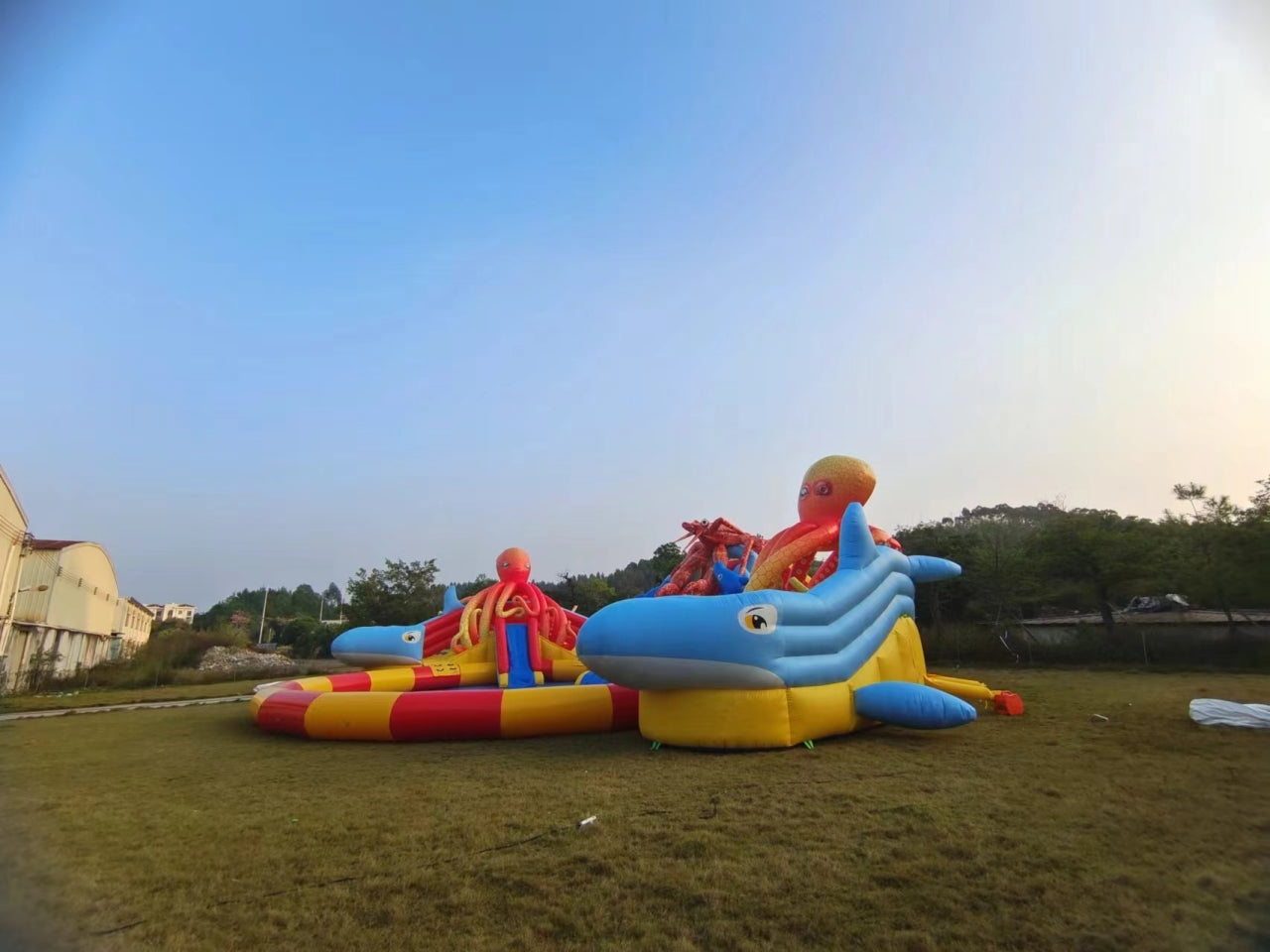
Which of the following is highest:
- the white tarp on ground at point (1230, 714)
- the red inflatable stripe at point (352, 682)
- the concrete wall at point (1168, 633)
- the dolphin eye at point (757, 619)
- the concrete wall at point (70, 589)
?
the concrete wall at point (70, 589)

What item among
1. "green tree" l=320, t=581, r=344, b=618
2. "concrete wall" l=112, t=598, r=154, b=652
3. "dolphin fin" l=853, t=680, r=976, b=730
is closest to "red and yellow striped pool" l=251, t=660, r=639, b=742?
"dolphin fin" l=853, t=680, r=976, b=730

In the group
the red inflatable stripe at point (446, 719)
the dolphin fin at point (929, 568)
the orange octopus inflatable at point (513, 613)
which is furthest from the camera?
the orange octopus inflatable at point (513, 613)

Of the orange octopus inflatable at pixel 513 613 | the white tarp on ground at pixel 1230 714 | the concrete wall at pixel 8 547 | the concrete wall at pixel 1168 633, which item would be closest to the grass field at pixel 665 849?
the white tarp on ground at pixel 1230 714

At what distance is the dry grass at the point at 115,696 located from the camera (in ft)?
39.5

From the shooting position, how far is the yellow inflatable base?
6160 millimetres

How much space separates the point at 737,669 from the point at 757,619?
1.61ft

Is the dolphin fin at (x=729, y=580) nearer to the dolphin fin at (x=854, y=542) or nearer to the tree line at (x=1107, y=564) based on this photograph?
the dolphin fin at (x=854, y=542)

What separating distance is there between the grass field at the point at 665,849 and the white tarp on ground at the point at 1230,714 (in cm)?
73

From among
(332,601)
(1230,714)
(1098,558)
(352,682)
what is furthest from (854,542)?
(332,601)

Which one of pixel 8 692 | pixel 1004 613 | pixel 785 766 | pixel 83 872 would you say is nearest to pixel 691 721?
pixel 785 766

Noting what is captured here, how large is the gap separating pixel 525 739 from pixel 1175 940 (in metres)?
5.92

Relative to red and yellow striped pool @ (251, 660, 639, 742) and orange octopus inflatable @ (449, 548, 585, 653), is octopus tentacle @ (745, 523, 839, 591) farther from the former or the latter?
orange octopus inflatable @ (449, 548, 585, 653)

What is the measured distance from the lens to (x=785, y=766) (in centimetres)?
554

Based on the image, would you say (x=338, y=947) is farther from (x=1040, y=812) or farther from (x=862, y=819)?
(x=1040, y=812)
